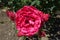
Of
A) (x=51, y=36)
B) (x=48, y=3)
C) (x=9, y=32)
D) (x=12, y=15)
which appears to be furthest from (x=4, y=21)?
(x=12, y=15)

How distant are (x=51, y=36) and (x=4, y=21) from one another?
0.93 metres

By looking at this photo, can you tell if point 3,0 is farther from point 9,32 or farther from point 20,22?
point 20,22

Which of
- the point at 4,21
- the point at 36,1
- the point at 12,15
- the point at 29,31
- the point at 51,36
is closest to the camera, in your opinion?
the point at 29,31

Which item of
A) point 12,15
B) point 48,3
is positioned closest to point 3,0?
point 48,3

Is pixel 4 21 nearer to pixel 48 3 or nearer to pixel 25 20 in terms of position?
pixel 48 3

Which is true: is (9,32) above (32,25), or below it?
below

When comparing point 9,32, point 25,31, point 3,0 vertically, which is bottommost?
point 9,32

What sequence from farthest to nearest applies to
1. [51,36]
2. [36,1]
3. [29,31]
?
[51,36] < [36,1] < [29,31]

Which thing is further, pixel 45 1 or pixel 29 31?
pixel 45 1

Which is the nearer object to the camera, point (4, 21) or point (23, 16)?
point (23, 16)

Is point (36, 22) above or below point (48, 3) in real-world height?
above

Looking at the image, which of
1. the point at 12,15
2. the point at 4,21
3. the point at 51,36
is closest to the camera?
the point at 12,15

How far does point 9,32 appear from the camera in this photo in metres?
3.65

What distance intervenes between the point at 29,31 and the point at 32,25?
4cm
